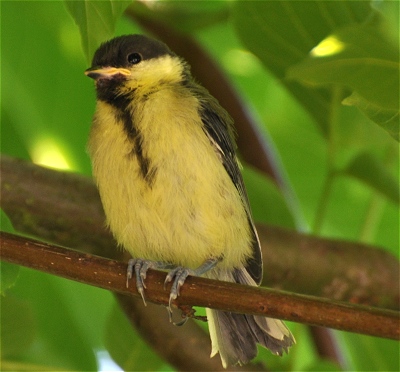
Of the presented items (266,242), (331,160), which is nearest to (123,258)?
(266,242)

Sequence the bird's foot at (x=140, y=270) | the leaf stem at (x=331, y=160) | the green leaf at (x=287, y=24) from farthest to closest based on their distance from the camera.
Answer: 1. the leaf stem at (x=331, y=160)
2. the green leaf at (x=287, y=24)
3. the bird's foot at (x=140, y=270)

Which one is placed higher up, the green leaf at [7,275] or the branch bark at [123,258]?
the green leaf at [7,275]

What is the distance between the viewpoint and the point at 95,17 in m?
1.74

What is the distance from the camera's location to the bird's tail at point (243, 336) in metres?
2.14

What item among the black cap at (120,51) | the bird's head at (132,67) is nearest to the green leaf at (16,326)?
the bird's head at (132,67)

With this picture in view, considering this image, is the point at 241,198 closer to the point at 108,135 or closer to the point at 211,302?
the point at 108,135

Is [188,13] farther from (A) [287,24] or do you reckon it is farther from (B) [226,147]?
(B) [226,147]

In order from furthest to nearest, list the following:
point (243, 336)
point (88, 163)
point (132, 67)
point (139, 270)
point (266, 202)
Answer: point (88, 163)
point (266, 202)
point (132, 67)
point (243, 336)
point (139, 270)

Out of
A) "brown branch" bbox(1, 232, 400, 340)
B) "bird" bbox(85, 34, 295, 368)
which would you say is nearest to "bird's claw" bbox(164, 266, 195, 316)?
"brown branch" bbox(1, 232, 400, 340)

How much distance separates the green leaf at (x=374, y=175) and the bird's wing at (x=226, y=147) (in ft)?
1.25

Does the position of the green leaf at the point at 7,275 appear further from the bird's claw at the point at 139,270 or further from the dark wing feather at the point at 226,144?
the dark wing feather at the point at 226,144

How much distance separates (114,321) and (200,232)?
1.38ft

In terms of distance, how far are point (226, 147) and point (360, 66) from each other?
57cm

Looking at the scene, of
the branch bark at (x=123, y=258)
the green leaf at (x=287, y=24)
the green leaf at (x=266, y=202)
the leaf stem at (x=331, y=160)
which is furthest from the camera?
the green leaf at (x=266, y=202)
